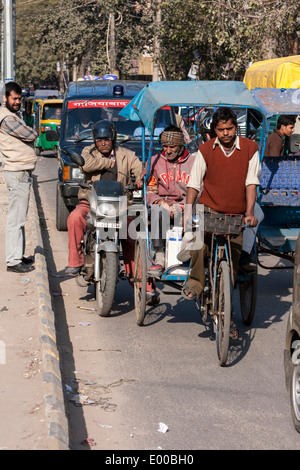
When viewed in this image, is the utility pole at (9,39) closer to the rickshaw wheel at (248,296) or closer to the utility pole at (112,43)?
the rickshaw wheel at (248,296)

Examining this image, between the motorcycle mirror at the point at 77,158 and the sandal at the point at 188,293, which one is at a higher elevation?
the motorcycle mirror at the point at 77,158

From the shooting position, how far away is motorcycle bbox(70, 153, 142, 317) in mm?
7844

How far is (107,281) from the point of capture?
7832 millimetres

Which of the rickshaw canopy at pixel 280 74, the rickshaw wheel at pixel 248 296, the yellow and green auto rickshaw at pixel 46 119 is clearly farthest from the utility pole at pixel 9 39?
the rickshaw wheel at pixel 248 296

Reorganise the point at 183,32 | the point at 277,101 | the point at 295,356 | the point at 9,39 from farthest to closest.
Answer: the point at 183,32 < the point at 9,39 < the point at 277,101 < the point at 295,356

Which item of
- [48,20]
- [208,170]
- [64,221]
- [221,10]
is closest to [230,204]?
[208,170]

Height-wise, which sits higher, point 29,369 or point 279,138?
point 279,138

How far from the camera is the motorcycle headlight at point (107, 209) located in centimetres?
793

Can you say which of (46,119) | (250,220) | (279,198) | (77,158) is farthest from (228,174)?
(46,119)

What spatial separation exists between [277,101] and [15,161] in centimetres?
311

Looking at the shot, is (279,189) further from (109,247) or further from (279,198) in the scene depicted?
(109,247)

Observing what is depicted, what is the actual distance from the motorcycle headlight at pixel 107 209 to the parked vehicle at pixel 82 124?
15.9ft

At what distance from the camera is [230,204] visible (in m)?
6.94

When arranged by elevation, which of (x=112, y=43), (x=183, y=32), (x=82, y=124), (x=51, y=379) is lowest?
(x=51, y=379)
